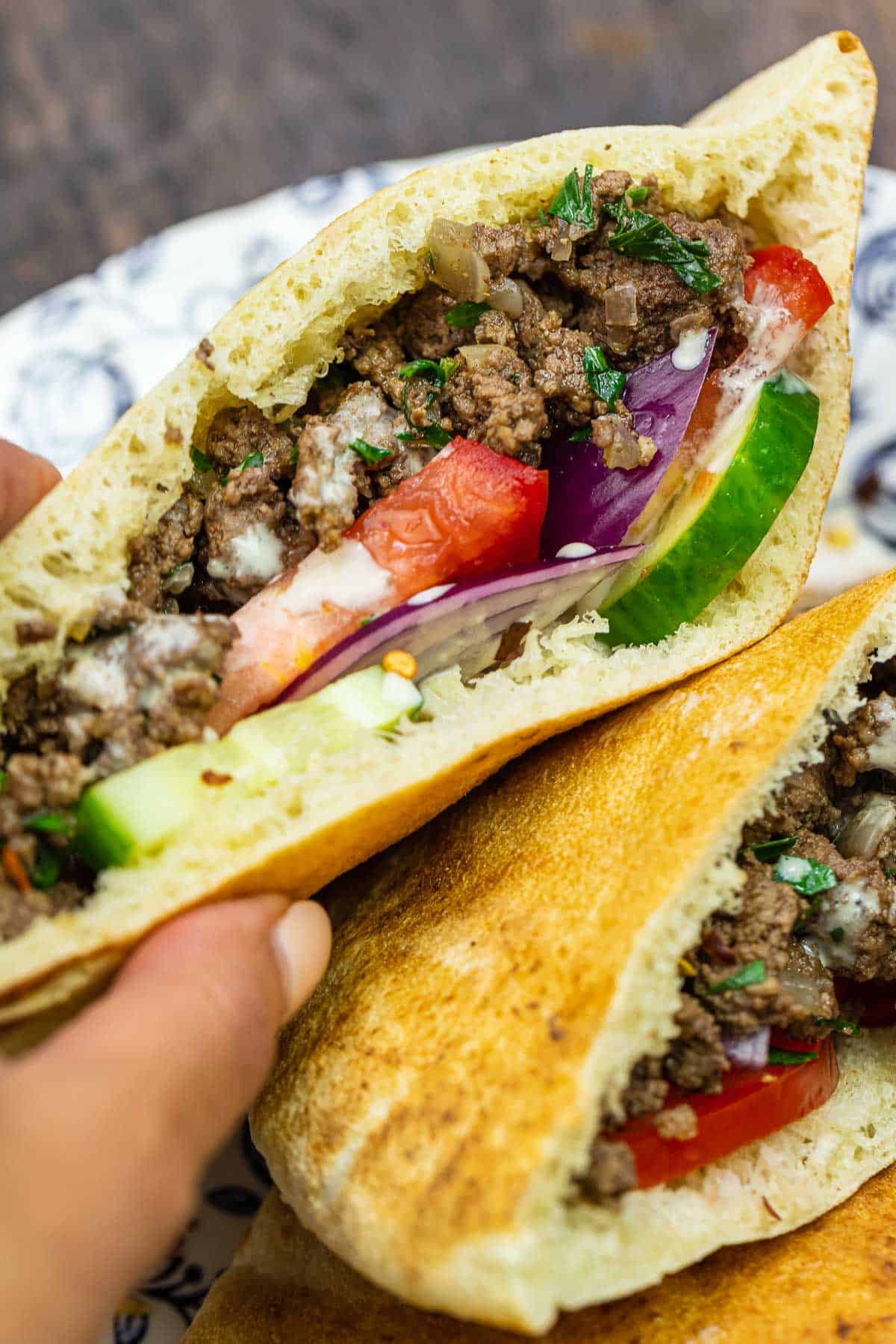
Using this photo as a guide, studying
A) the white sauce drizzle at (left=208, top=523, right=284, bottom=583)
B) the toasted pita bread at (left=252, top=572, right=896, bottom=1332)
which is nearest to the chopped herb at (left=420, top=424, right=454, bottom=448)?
the white sauce drizzle at (left=208, top=523, right=284, bottom=583)

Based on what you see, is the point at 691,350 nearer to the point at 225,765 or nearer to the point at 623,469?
the point at 623,469

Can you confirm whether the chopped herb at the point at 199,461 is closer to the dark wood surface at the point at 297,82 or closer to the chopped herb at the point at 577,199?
the chopped herb at the point at 577,199

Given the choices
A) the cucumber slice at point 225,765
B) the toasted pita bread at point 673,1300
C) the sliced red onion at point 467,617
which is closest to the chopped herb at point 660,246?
the sliced red onion at point 467,617

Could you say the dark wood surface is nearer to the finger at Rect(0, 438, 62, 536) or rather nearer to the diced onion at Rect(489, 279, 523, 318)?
the finger at Rect(0, 438, 62, 536)

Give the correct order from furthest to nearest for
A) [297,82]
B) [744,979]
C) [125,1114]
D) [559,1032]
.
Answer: [297,82] < [744,979] < [559,1032] < [125,1114]

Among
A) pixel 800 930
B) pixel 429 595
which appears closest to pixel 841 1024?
pixel 800 930
